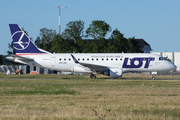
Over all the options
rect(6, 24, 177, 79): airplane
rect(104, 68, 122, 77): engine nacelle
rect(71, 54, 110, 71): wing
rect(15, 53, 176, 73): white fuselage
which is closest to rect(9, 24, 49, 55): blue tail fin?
rect(6, 24, 177, 79): airplane

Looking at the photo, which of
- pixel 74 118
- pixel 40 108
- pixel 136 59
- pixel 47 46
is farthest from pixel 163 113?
pixel 47 46

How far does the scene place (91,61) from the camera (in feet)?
123

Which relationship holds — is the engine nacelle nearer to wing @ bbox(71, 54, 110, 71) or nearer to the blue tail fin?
wing @ bbox(71, 54, 110, 71)

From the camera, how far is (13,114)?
400 inches

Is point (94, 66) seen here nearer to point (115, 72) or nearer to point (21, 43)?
point (115, 72)

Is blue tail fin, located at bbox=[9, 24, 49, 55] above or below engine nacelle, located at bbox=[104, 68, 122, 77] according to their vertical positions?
above

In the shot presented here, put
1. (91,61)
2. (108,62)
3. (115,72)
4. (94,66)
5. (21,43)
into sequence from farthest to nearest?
1. (21,43)
2. (91,61)
3. (108,62)
4. (94,66)
5. (115,72)

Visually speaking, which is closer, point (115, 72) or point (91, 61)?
point (115, 72)

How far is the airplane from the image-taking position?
36438mm

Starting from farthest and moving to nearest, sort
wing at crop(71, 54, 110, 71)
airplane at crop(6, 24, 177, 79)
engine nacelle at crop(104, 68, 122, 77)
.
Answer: airplane at crop(6, 24, 177, 79) → wing at crop(71, 54, 110, 71) → engine nacelle at crop(104, 68, 122, 77)

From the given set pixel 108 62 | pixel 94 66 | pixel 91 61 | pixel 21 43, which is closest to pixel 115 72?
pixel 108 62

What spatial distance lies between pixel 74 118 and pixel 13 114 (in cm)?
226

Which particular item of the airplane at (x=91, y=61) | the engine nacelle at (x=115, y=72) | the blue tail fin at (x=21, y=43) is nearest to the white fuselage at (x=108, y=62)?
the airplane at (x=91, y=61)

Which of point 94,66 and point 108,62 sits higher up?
point 108,62
